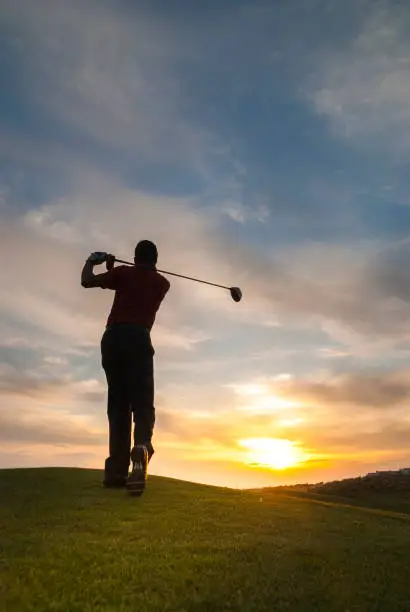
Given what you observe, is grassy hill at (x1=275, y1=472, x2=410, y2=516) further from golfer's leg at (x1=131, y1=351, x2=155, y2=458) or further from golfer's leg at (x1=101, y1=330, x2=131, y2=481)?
golfer's leg at (x1=131, y1=351, x2=155, y2=458)

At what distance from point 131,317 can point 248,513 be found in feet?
11.3

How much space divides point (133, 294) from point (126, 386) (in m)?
1.47

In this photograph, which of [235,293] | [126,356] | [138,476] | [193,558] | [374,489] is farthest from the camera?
[374,489]

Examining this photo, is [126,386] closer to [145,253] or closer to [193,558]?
[145,253]

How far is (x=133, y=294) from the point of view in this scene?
9.93 metres

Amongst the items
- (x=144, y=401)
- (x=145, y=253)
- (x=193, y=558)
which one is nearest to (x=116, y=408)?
(x=144, y=401)

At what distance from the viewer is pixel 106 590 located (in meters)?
4.43

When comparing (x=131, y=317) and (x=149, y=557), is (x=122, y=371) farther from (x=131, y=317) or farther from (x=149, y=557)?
(x=149, y=557)

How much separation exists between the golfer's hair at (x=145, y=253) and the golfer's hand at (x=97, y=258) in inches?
27.6

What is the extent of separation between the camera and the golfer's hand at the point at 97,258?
9852mm

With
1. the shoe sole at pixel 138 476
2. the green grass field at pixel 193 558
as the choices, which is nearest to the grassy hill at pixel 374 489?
the shoe sole at pixel 138 476

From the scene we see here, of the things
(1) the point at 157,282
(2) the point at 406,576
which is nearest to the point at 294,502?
(1) the point at 157,282

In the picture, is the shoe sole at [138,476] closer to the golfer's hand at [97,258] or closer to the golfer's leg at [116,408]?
the golfer's leg at [116,408]

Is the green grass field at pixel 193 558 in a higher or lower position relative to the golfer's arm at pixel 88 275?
lower
